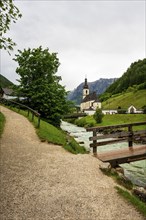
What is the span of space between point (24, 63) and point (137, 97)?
116760 millimetres

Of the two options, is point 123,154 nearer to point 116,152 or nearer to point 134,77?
point 116,152

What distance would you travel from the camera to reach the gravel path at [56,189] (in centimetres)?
729

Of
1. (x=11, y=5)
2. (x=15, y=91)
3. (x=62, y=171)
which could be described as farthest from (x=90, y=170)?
(x=15, y=91)

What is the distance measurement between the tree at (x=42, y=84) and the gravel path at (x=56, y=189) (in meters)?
15.5

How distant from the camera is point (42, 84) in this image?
30.2 meters

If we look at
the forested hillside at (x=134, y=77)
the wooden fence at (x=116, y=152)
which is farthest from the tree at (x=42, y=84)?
the forested hillside at (x=134, y=77)

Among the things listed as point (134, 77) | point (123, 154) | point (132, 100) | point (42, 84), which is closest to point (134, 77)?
point (134, 77)

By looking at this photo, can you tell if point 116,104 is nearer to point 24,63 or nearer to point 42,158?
point 24,63

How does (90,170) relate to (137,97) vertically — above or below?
below

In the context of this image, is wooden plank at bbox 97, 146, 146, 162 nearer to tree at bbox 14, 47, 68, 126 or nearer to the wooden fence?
the wooden fence

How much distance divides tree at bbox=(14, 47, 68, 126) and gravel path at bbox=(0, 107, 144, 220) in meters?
15.5

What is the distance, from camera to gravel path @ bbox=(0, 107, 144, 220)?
7285 millimetres

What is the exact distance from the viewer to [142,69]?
6836 inches

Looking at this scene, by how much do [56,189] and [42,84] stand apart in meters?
22.2
